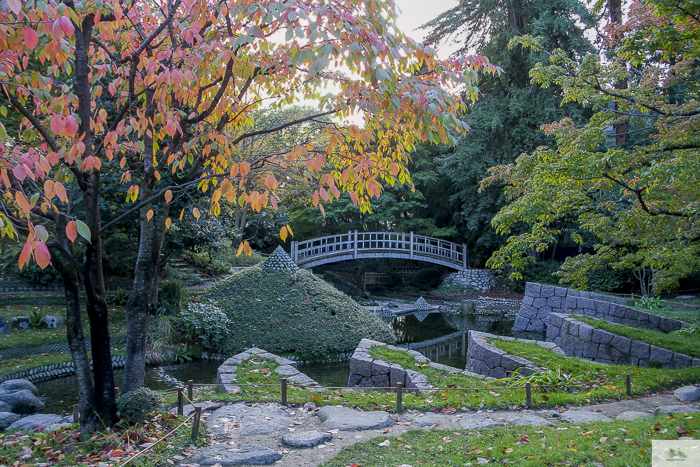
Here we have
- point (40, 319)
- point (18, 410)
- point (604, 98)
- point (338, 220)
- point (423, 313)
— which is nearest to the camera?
point (18, 410)

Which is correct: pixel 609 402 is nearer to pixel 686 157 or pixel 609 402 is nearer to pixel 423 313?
pixel 686 157

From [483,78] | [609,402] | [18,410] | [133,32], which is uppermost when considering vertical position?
[483,78]

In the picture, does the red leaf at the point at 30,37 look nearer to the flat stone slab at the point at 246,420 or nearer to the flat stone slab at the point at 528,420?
the flat stone slab at the point at 246,420

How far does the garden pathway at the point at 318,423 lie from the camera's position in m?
3.84

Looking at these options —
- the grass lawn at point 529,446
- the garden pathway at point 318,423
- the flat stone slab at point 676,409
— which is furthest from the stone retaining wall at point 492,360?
the grass lawn at point 529,446

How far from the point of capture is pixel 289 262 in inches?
484

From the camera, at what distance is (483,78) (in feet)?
72.8

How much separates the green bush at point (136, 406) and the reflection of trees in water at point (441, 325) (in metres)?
9.44

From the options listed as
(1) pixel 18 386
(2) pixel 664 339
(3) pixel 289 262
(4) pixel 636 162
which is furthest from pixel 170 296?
(2) pixel 664 339

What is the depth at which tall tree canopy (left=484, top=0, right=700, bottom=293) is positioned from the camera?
5.85 metres

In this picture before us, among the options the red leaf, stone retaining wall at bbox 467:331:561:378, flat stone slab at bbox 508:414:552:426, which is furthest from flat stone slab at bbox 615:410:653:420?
the red leaf

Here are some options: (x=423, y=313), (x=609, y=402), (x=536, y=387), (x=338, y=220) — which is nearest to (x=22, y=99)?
(x=536, y=387)

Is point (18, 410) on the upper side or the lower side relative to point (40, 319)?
lower

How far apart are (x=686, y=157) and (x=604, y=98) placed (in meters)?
2.31
